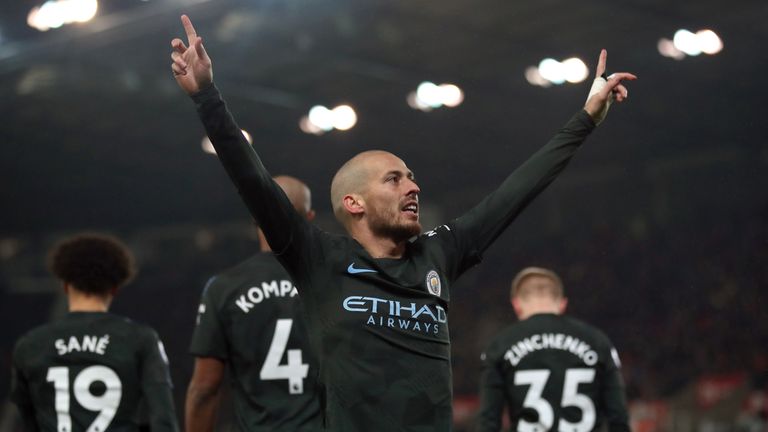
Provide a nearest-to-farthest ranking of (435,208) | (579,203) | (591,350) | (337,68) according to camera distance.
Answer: (591,350)
(337,68)
(579,203)
(435,208)

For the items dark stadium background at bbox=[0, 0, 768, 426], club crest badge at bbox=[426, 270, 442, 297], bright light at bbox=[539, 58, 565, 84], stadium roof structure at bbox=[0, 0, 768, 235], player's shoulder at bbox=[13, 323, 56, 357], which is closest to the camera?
club crest badge at bbox=[426, 270, 442, 297]

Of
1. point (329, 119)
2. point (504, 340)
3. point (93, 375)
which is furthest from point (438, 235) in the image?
point (329, 119)

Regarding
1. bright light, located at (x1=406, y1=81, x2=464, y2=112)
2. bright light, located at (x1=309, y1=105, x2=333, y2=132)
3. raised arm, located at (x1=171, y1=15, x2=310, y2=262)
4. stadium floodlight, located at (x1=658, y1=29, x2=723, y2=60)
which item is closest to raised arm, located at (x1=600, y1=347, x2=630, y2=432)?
raised arm, located at (x1=171, y1=15, x2=310, y2=262)

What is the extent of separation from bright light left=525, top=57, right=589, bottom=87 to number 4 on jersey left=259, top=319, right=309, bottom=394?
445 inches

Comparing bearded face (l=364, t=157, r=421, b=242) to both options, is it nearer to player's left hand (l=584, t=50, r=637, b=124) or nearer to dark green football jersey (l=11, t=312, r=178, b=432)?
player's left hand (l=584, t=50, r=637, b=124)

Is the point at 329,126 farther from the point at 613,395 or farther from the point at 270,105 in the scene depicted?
the point at 613,395

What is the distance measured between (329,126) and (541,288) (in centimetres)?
1252

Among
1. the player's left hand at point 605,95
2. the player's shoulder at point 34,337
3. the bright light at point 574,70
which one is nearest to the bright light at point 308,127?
the bright light at point 574,70

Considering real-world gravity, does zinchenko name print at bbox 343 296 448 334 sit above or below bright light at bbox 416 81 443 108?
below

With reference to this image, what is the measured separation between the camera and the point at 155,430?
4.78 m

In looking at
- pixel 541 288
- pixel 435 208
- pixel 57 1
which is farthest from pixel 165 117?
pixel 541 288

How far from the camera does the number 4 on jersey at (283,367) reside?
486cm

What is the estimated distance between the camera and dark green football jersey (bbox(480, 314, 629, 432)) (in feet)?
20.9

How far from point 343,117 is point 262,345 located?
45.4 feet
